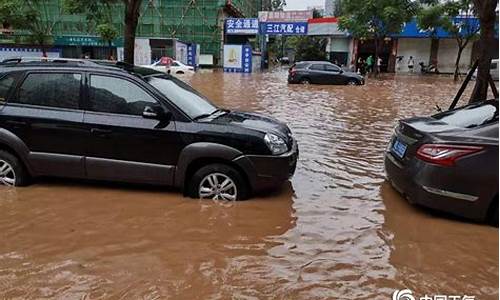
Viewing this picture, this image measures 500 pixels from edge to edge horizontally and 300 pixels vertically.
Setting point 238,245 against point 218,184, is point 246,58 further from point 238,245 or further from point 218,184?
point 238,245

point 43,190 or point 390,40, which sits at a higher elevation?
point 390,40

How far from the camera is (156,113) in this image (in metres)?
5.23

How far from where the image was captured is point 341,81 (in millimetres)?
25375

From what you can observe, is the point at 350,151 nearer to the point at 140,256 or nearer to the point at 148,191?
the point at 148,191

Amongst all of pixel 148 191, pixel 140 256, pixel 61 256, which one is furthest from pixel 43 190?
pixel 140 256

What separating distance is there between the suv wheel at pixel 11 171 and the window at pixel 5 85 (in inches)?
27.1

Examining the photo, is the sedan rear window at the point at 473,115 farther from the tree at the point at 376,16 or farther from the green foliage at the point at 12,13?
the green foliage at the point at 12,13

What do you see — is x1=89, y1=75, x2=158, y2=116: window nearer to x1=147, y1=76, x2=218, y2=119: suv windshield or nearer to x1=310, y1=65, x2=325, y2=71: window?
x1=147, y1=76, x2=218, y2=119: suv windshield

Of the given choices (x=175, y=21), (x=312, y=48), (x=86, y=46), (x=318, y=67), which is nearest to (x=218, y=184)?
(x=318, y=67)

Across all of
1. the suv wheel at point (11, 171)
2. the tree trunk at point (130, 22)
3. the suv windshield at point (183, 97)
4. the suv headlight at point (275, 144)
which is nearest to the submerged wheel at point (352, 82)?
the tree trunk at point (130, 22)

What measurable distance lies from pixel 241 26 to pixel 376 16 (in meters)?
15.3

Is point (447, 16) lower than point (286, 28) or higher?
higher

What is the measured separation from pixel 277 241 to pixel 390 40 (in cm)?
4267

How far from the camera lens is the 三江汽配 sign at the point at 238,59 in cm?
3894
